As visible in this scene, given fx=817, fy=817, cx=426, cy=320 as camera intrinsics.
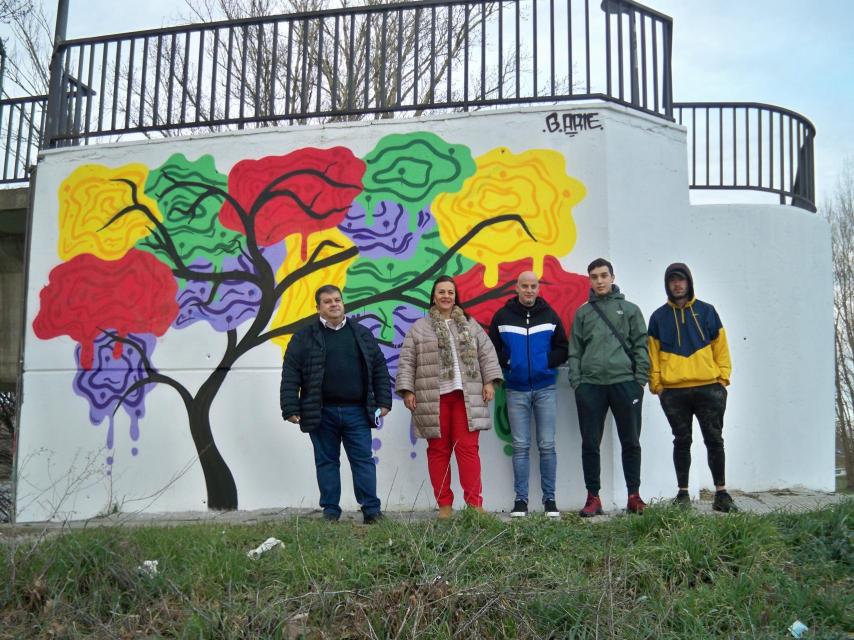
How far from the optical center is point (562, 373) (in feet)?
20.5

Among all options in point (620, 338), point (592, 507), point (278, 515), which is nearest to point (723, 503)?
point (592, 507)

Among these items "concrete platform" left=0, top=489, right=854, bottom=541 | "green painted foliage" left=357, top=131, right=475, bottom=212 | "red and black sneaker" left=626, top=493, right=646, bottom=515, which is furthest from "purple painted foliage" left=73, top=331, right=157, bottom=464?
"red and black sneaker" left=626, top=493, right=646, bottom=515

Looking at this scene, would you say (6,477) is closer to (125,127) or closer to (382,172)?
(125,127)

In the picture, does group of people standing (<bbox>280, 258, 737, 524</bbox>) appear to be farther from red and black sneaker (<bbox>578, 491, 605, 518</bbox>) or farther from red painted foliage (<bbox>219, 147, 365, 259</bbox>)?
red painted foliage (<bbox>219, 147, 365, 259</bbox>)

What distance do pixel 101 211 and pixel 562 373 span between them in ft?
14.1

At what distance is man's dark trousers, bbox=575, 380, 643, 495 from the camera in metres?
5.59

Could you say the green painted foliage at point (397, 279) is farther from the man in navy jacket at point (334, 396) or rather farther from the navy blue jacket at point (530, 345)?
the man in navy jacket at point (334, 396)

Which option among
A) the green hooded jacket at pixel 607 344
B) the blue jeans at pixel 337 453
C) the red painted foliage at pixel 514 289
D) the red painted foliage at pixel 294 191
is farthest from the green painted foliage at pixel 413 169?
the blue jeans at pixel 337 453

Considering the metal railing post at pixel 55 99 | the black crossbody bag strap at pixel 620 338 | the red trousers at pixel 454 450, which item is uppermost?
the metal railing post at pixel 55 99

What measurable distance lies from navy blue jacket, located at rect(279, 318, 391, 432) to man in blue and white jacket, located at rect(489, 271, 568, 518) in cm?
92

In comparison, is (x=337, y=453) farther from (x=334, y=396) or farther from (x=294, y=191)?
(x=294, y=191)

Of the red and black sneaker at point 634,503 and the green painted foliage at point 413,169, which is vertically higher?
the green painted foliage at point 413,169

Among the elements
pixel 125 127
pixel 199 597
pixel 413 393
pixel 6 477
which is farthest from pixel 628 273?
pixel 6 477

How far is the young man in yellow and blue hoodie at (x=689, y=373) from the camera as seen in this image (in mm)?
5535
